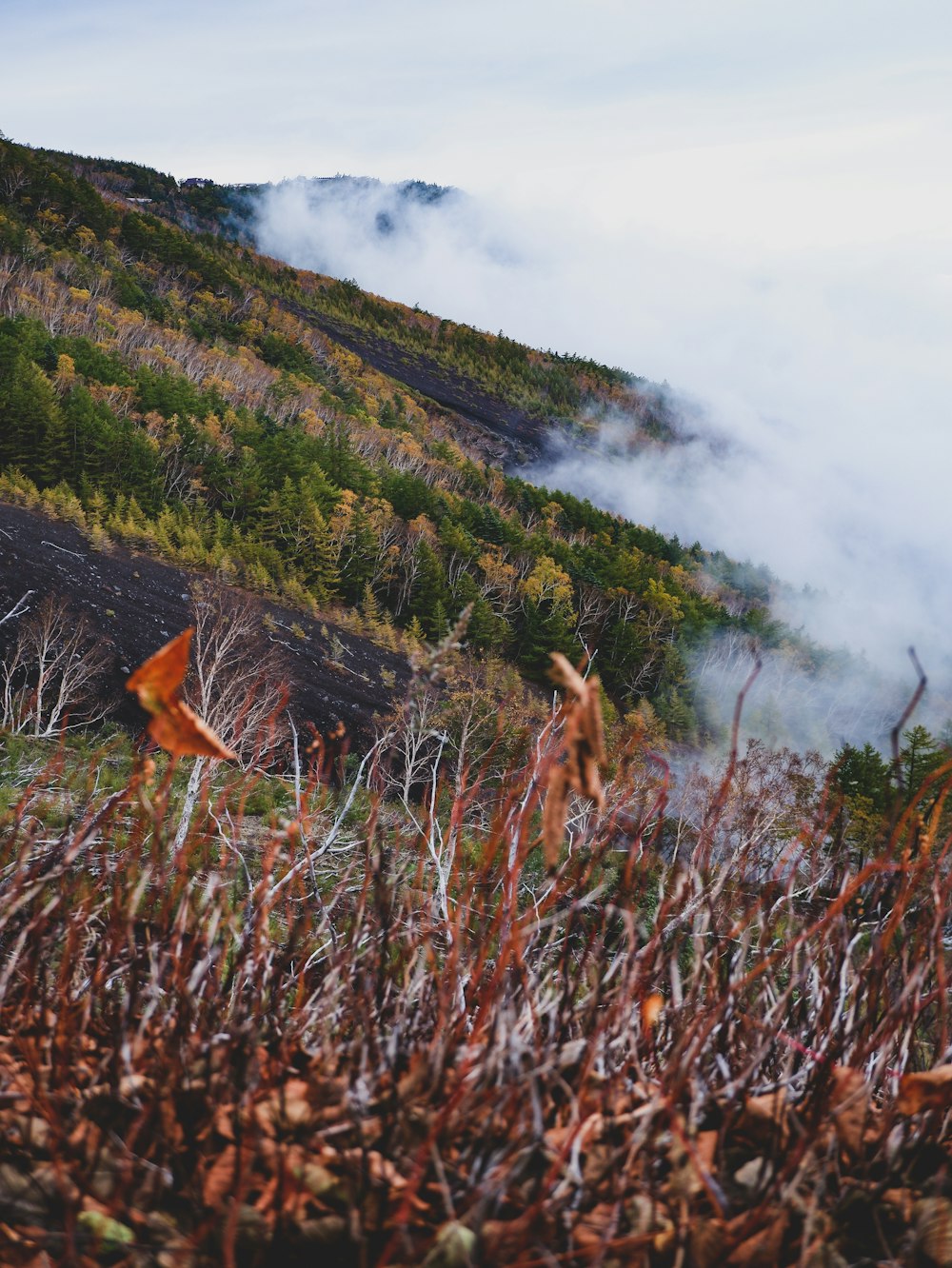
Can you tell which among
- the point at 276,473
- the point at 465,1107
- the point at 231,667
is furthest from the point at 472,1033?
the point at 276,473

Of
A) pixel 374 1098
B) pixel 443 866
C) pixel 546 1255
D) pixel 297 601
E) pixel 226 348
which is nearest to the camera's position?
pixel 546 1255

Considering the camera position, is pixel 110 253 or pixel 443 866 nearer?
pixel 443 866

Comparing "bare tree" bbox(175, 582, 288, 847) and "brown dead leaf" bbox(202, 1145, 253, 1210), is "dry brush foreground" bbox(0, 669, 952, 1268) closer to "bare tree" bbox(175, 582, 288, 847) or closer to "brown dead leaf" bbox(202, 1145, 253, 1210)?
"brown dead leaf" bbox(202, 1145, 253, 1210)

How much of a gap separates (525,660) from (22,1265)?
115 ft

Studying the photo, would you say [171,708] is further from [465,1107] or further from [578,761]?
[465,1107]

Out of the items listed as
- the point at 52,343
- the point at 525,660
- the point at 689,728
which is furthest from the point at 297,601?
the point at 689,728

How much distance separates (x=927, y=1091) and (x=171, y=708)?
1291 millimetres

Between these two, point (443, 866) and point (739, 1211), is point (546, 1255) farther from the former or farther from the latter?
point (443, 866)

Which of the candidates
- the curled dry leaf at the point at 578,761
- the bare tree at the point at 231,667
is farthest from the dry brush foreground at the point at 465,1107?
the bare tree at the point at 231,667

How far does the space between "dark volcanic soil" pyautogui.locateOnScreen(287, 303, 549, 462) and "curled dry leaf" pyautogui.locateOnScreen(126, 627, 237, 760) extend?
85.2 m

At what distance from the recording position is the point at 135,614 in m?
18.9

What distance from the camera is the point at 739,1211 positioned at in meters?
1.09

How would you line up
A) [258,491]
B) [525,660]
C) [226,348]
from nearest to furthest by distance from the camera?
[258,491]
[525,660]
[226,348]

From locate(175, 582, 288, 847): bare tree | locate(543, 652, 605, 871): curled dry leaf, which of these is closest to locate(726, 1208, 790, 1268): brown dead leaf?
locate(543, 652, 605, 871): curled dry leaf
